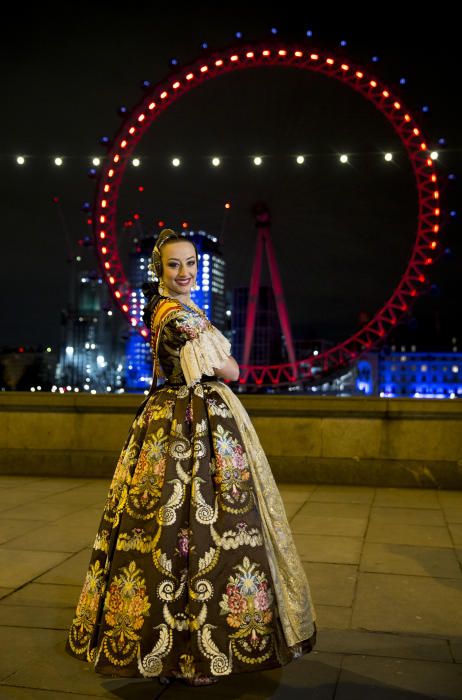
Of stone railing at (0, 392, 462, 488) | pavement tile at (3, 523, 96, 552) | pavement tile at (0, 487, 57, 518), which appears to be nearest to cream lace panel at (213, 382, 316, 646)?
pavement tile at (3, 523, 96, 552)

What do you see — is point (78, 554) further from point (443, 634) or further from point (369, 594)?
point (443, 634)

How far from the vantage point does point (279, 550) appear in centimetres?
325

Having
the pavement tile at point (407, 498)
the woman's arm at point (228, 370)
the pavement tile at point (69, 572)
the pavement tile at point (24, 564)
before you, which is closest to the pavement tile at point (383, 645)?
the woman's arm at point (228, 370)

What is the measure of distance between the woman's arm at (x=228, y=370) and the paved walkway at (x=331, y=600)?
1.20m

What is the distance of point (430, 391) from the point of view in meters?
135

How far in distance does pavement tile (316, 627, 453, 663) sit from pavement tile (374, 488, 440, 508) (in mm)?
3475

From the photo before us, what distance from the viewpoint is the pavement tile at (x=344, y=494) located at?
7.44m

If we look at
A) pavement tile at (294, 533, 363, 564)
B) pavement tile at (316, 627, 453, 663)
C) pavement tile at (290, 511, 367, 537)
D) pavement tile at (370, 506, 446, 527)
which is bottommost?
pavement tile at (316, 627, 453, 663)

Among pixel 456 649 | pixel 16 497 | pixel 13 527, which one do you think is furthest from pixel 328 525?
pixel 16 497

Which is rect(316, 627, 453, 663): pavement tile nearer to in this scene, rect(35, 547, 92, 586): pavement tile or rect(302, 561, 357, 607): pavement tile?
rect(302, 561, 357, 607): pavement tile

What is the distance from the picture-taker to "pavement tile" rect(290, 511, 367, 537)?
5.91 meters

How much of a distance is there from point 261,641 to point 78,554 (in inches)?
92.2

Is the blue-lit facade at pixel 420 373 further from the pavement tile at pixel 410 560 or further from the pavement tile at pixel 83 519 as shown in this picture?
the pavement tile at pixel 410 560

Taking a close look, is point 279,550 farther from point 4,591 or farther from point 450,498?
point 450,498
